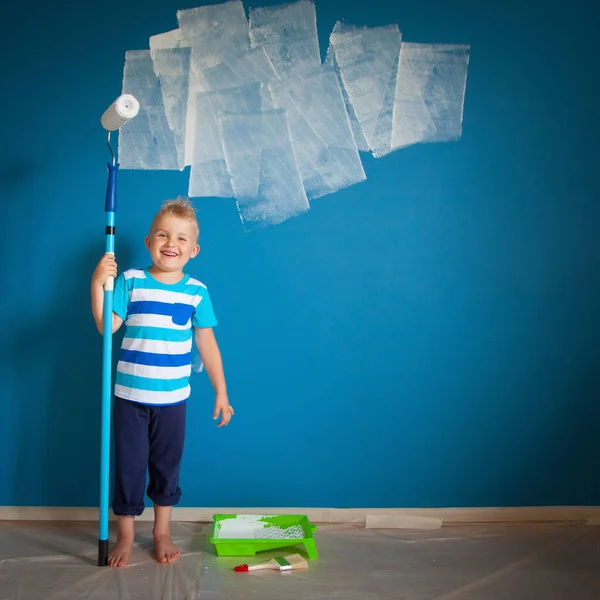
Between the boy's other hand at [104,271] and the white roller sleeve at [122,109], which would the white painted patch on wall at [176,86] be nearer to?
the white roller sleeve at [122,109]

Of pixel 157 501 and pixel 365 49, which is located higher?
pixel 365 49

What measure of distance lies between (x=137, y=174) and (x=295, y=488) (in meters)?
1.10

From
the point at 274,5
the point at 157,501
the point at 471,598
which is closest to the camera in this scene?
the point at 471,598

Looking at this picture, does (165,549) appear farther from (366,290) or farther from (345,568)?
(366,290)

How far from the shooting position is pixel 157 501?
1.73 m

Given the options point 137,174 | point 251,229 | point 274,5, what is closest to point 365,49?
point 274,5

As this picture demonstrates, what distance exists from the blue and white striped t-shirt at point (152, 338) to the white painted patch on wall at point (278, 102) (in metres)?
0.36

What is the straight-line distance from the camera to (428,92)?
6.29 ft

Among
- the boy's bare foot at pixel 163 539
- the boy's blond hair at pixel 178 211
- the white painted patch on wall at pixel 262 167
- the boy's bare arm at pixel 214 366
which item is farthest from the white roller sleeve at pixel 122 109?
the boy's bare foot at pixel 163 539

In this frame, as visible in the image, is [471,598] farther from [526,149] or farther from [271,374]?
[526,149]

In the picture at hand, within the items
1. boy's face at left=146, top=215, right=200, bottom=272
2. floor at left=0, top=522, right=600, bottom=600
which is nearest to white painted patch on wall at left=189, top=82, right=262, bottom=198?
boy's face at left=146, top=215, right=200, bottom=272

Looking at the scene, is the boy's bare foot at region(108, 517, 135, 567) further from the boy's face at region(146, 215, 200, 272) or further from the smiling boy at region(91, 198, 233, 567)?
the boy's face at region(146, 215, 200, 272)

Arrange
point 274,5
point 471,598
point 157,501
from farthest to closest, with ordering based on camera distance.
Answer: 1. point 274,5
2. point 157,501
3. point 471,598

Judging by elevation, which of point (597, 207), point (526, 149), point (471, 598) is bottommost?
point (471, 598)
